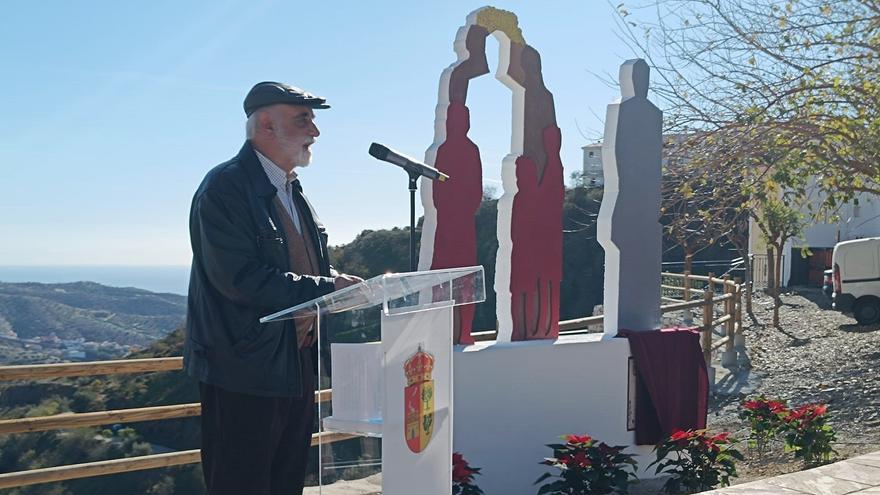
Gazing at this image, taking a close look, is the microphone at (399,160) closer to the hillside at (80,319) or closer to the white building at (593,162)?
the white building at (593,162)

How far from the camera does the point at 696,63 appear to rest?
28.4 ft

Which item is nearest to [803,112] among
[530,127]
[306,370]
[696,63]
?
[696,63]

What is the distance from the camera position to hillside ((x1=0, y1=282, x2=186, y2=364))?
13.9m

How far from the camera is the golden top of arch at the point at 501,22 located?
5.64 metres

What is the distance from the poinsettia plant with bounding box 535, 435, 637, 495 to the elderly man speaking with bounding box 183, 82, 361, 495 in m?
2.23

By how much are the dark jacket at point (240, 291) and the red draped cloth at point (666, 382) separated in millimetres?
3532

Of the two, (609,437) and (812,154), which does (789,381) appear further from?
(609,437)

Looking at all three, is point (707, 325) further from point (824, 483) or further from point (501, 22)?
point (824, 483)

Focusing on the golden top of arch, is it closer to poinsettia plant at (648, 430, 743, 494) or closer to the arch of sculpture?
the arch of sculpture

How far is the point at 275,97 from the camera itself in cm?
299

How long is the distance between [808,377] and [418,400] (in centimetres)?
903

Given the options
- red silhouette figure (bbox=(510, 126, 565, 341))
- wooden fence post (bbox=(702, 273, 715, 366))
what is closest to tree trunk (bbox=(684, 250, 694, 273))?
wooden fence post (bbox=(702, 273, 715, 366))

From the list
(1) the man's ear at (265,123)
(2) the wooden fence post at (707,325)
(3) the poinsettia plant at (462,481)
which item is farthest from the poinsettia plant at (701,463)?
(2) the wooden fence post at (707,325)

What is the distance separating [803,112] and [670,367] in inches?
150
